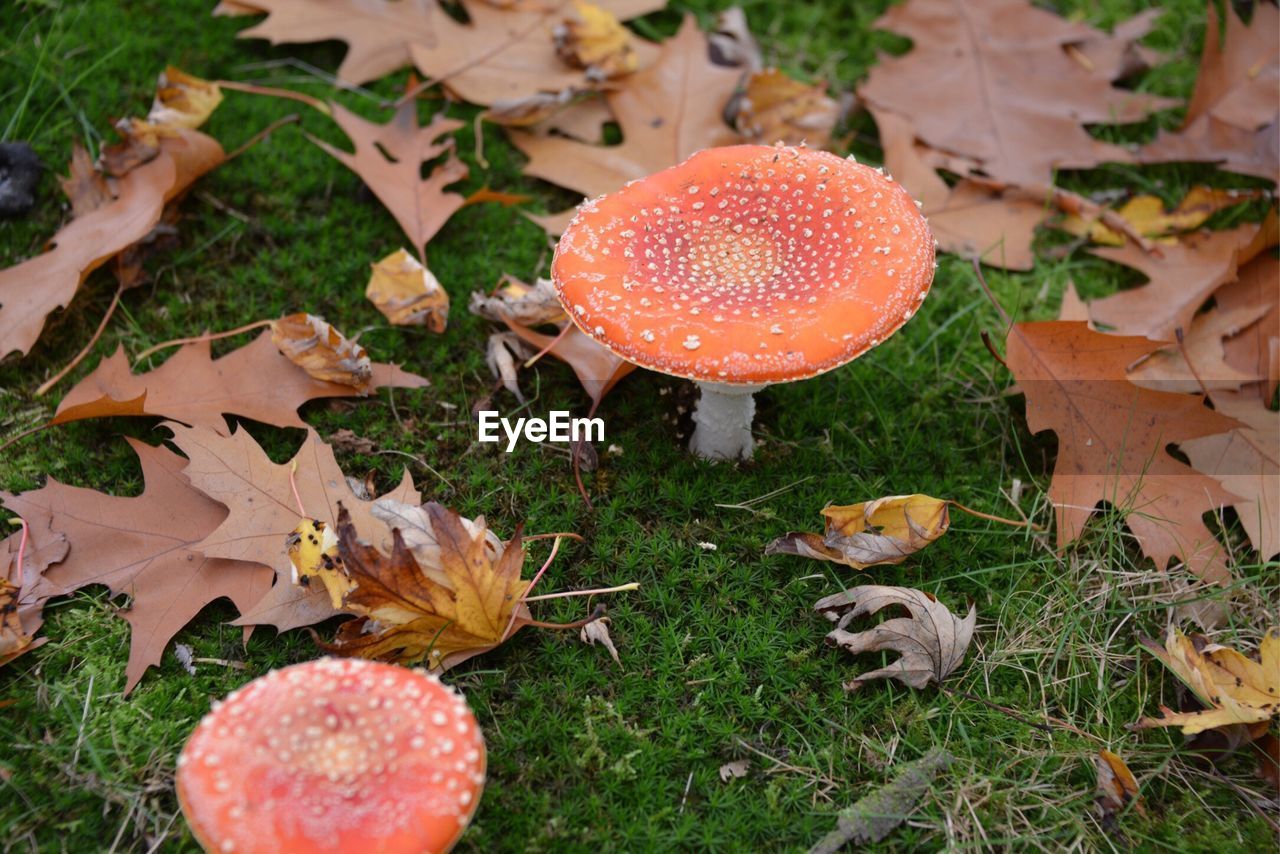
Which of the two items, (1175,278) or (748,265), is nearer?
(748,265)

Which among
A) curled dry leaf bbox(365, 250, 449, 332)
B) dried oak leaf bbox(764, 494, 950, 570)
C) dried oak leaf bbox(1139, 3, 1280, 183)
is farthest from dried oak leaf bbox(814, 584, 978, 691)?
dried oak leaf bbox(1139, 3, 1280, 183)

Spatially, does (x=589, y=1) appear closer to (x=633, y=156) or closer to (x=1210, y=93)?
(x=633, y=156)

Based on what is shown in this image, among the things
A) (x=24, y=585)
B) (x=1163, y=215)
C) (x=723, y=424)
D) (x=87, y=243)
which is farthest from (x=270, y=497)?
(x=1163, y=215)

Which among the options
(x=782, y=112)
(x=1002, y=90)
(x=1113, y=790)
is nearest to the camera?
(x=1113, y=790)

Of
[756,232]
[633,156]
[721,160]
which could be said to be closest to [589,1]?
[633,156]

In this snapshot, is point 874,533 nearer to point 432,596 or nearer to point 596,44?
point 432,596

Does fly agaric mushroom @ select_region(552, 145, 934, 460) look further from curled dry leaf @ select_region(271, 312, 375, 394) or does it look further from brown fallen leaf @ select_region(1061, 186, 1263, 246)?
brown fallen leaf @ select_region(1061, 186, 1263, 246)
